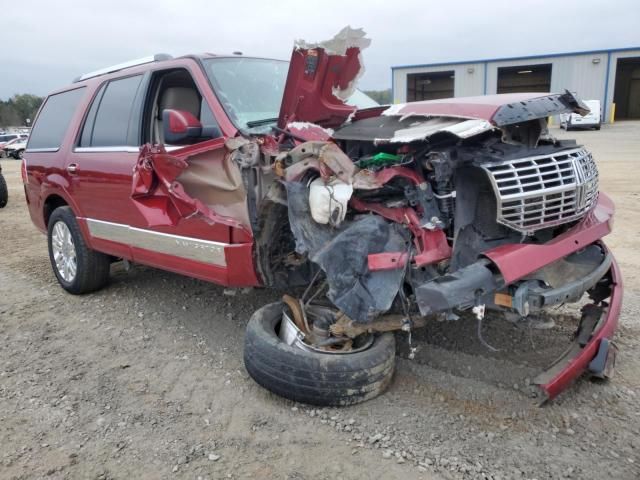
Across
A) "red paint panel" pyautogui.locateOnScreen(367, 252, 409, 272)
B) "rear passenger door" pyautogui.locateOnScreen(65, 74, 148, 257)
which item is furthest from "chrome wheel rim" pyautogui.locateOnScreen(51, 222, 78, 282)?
"red paint panel" pyautogui.locateOnScreen(367, 252, 409, 272)

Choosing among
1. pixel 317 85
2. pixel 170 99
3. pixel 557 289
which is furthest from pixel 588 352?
pixel 170 99

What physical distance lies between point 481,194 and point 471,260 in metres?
0.35

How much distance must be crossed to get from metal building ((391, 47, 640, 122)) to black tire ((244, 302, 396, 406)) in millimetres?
31858

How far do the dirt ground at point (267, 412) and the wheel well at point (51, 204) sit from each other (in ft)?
4.29

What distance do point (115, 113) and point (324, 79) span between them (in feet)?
6.66

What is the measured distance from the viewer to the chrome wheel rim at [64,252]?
502 centimetres

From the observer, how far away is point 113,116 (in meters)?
4.43

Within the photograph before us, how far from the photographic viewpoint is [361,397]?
289 centimetres

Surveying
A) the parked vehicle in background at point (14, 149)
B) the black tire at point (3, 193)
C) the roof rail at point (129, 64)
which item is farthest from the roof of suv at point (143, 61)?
the parked vehicle in background at point (14, 149)

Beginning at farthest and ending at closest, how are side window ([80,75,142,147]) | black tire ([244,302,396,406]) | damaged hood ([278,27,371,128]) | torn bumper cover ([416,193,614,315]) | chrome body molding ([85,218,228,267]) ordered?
1. side window ([80,75,142,147])
2. chrome body molding ([85,218,228,267])
3. damaged hood ([278,27,371,128])
4. black tire ([244,302,396,406])
5. torn bumper cover ([416,193,614,315])

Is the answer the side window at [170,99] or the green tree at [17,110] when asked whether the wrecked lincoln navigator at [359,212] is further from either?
the green tree at [17,110]

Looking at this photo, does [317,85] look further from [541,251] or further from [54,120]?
[54,120]

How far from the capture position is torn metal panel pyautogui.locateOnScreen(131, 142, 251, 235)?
A: 10.6 feet

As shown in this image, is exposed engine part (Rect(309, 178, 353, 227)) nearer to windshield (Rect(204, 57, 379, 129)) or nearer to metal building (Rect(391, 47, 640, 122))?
windshield (Rect(204, 57, 379, 129))
